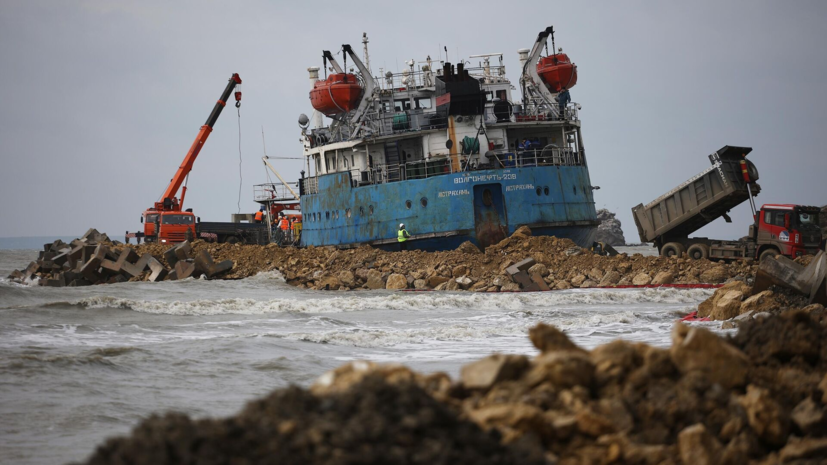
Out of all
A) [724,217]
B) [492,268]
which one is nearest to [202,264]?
[492,268]

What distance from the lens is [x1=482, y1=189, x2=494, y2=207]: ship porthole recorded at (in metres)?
27.4

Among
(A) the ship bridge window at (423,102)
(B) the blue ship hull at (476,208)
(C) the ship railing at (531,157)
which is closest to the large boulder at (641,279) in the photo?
(B) the blue ship hull at (476,208)

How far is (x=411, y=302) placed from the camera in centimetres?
2009

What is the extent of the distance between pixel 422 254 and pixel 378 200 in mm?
3613

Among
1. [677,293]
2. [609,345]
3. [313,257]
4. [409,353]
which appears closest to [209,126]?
[313,257]

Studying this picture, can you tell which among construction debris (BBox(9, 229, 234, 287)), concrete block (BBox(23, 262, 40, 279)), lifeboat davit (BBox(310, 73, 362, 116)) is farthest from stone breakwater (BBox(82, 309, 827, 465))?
concrete block (BBox(23, 262, 40, 279))

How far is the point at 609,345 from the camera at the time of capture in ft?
17.6

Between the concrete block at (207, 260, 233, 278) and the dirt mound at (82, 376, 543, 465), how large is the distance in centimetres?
2445

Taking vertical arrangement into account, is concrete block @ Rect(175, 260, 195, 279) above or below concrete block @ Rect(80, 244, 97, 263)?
below

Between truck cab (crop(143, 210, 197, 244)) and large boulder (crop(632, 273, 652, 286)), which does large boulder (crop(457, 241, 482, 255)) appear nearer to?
large boulder (crop(632, 273, 652, 286))

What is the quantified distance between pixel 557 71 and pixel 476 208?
889 centimetres

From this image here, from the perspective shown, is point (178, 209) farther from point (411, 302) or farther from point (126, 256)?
point (411, 302)

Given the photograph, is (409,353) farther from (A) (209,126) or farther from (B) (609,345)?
(A) (209,126)

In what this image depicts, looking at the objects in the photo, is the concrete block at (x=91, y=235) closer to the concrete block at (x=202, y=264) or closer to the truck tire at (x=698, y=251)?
the concrete block at (x=202, y=264)
